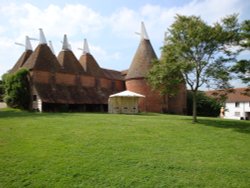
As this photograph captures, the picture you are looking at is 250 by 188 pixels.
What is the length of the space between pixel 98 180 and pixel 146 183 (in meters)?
1.40

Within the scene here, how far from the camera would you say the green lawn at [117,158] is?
303 inches

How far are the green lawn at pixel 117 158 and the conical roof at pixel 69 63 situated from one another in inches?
828

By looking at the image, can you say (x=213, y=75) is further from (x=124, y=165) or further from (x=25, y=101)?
(x=25, y=101)

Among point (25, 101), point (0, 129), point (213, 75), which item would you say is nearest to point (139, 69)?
point (25, 101)

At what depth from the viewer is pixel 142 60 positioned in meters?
35.8

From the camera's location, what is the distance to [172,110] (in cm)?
3622

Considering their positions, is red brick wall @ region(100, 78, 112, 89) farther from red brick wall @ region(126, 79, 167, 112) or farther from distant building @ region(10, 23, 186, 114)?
red brick wall @ region(126, 79, 167, 112)

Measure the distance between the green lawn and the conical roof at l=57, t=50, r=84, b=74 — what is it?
21.0 m

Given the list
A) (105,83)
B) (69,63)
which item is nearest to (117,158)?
(69,63)

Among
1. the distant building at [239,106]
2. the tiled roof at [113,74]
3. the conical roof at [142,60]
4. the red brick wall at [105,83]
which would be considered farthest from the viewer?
the distant building at [239,106]

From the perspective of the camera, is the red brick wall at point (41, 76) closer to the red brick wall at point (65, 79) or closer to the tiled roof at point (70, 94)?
the tiled roof at point (70, 94)

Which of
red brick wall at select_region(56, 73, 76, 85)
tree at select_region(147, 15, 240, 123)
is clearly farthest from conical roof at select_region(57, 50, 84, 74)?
tree at select_region(147, 15, 240, 123)

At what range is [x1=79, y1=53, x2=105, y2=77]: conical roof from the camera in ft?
121

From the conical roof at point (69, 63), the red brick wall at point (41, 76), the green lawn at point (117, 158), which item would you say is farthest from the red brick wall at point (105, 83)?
the green lawn at point (117, 158)
